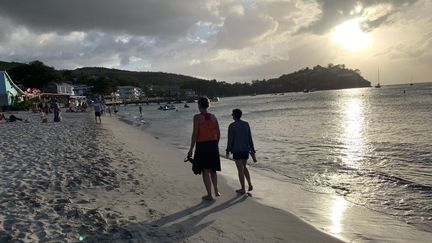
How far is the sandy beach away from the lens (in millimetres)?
5457

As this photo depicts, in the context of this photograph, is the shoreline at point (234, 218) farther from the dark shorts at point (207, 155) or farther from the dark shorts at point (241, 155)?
the dark shorts at point (241, 155)

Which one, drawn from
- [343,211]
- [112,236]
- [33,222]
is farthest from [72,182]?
[343,211]

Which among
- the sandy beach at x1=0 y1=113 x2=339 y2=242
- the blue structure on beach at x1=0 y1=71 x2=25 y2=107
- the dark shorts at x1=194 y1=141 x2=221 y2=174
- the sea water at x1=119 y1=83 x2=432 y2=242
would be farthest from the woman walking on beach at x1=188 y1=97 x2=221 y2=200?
the blue structure on beach at x1=0 y1=71 x2=25 y2=107

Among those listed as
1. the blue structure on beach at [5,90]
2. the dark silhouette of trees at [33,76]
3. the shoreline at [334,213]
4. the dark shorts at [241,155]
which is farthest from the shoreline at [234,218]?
the dark silhouette of trees at [33,76]

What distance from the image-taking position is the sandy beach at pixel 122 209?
5.46 metres

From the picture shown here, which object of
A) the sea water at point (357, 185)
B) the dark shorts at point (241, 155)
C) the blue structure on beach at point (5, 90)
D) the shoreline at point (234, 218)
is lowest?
the sea water at point (357, 185)

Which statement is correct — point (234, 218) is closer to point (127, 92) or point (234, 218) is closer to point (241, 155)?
point (241, 155)

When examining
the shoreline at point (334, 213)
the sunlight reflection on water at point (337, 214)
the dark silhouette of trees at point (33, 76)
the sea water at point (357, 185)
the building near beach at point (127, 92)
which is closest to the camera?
the shoreline at point (334, 213)

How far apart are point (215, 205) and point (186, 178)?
3.01 m

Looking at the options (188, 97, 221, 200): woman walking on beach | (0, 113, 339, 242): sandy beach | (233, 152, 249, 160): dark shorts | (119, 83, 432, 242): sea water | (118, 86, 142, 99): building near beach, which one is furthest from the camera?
(118, 86, 142, 99): building near beach

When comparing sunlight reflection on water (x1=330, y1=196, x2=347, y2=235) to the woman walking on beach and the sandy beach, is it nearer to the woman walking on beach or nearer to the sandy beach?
the sandy beach

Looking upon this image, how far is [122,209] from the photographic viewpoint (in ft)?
21.9

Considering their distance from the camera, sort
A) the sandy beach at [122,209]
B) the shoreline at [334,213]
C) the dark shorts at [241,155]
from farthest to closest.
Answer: the dark shorts at [241,155], the shoreline at [334,213], the sandy beach at [122,209]

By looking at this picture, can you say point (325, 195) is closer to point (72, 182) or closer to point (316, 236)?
point (316, 236)
